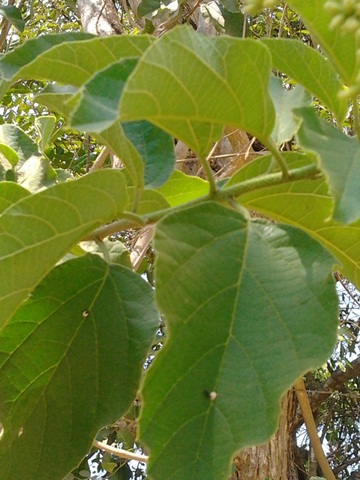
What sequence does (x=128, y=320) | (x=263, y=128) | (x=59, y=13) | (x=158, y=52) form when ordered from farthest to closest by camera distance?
(x=59, y=13), (x=128, y=320), (x=263, y=128), (x=158, y=52)

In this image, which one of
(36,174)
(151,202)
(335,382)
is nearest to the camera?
A: (151,202)

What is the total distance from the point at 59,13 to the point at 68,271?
323 centimetres

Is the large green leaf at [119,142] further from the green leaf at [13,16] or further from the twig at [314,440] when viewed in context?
the green leaf at [13,16]

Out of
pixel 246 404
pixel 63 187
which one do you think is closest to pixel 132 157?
pixel 63 187

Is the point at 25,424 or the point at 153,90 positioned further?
the point at 25,424

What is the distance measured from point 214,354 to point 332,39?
287 mm

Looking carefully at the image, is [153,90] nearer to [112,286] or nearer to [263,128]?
[263,128]

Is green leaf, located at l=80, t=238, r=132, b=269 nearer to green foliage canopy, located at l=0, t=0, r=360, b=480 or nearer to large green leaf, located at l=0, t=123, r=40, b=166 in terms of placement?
green foliage canopy, located at l=0, t=0, r=360, b=480

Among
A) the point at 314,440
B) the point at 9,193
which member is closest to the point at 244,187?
the point at 9,193

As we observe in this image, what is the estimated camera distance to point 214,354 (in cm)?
49

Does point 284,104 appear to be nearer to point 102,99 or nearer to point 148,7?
point 102,99

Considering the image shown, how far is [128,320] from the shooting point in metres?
0.63

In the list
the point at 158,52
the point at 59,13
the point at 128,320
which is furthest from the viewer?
the point at 59,13

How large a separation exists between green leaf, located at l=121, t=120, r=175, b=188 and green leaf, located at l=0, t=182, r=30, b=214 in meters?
0.13
